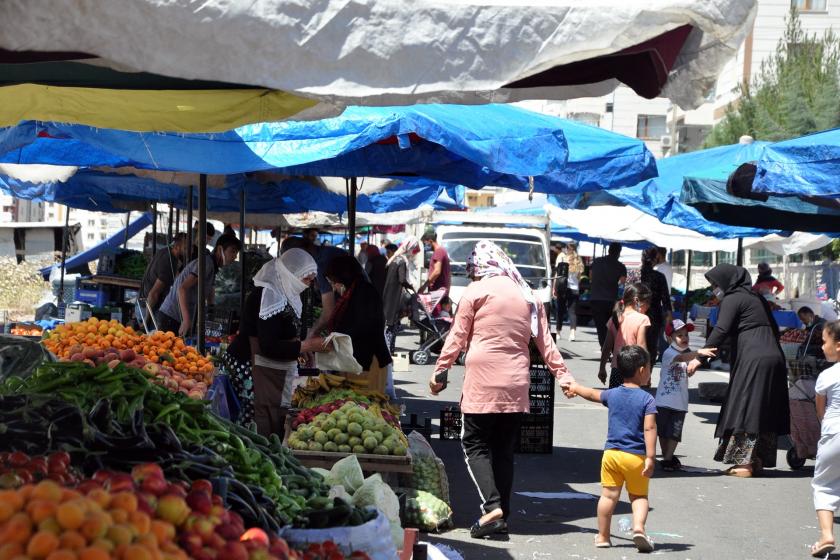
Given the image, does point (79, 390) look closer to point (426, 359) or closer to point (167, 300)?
point (167, 300)

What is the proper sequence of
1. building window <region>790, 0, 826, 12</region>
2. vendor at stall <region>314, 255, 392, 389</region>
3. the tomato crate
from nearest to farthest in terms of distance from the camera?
vendor at stall <region>314, 255, 392, 389</region> < the tomato crate < building window <region>790, 0, 826, 12</region>

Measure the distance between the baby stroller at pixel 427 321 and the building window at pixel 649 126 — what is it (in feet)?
186

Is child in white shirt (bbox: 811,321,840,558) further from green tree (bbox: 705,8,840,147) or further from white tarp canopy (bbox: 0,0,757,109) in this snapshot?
green tree (bbox: 705,8,840,147)

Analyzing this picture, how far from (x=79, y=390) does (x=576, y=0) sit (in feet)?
8.37

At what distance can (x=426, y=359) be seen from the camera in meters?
20.2

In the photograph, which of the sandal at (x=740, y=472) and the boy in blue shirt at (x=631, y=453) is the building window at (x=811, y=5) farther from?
the boy in blue shirt at (x=631, y=453)

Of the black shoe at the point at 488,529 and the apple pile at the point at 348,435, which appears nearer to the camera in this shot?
the apple pile at the point at 348,435

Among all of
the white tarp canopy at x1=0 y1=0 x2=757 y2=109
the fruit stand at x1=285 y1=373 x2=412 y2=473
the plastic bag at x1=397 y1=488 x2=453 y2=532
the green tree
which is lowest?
the plastic bag at x1=397 y1=488 x2=453 y2=532

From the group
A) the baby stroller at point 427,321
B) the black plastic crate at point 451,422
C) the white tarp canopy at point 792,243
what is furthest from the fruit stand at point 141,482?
the white tarp canopy at point 792,243

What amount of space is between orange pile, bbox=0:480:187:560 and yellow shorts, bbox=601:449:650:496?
4.91m

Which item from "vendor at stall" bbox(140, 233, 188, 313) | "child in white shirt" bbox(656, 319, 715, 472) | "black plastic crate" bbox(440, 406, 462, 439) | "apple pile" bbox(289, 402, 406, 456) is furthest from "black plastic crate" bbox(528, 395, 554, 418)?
"vendor at stall" bbox(140, 233, 188, 313)

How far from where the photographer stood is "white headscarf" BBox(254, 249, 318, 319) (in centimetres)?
787

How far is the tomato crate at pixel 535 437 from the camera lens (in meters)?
11.0

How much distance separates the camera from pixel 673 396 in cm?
1075
